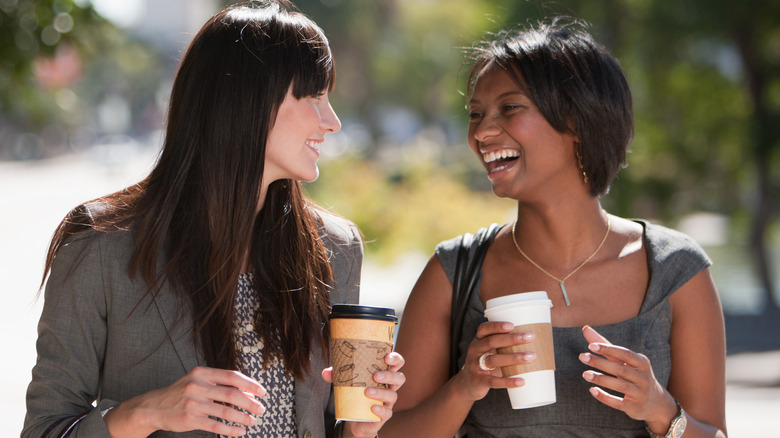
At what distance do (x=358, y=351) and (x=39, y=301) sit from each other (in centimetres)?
1221

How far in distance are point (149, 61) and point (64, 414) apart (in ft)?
288

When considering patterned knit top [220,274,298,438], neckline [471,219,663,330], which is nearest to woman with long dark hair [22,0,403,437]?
patterned knit top [220,274,298,438]

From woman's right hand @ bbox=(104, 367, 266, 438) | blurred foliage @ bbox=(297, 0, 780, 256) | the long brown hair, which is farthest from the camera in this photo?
blurred foliage @ bbox=(297, 0, 780, 256)

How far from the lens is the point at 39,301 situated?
12781mm

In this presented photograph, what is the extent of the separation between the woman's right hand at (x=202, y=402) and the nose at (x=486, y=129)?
1132 millimetres

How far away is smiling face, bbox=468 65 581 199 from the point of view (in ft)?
8.04

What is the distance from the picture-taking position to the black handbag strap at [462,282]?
256cm

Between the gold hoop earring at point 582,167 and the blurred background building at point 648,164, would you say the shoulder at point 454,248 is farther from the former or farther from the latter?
the blurred background building at point 648,164

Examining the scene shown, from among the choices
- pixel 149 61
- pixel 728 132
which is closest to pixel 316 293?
pixel 728 132

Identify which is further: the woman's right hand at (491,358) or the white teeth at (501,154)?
the white teeth at (501,154)

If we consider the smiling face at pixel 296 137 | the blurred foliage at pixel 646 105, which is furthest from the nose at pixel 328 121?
the blurred foliage at pixel 646 105

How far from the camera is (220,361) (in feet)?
6.81

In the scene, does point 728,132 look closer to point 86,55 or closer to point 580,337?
point 86,55

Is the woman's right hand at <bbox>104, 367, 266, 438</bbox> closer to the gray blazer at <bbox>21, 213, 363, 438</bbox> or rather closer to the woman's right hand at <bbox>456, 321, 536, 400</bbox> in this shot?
the gray blazer at <bbox>21, 213, 363, 438</bbox>
